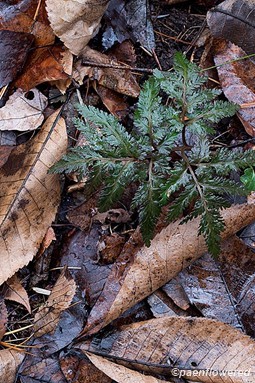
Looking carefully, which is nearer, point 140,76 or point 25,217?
point 25,217

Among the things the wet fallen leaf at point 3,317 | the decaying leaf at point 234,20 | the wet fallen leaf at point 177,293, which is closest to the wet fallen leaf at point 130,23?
the decaying leaf at point 234,20

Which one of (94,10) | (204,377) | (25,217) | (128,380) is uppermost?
(94,10)

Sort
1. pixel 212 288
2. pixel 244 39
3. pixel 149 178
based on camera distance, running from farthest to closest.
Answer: pixel 244 39
pixel 212 288
pixel 149 178

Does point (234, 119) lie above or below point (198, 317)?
above

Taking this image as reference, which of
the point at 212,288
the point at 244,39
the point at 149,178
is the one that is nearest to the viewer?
the point at 149,178

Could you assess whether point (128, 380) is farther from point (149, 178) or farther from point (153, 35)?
point (153, 35)

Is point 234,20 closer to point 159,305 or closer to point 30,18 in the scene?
point 30,18

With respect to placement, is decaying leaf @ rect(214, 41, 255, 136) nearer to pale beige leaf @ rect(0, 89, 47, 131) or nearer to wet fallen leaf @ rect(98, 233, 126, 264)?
wet fallen leaf @ rect(98, 233, 126, 264)

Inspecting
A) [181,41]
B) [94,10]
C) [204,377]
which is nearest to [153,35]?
[181,41]

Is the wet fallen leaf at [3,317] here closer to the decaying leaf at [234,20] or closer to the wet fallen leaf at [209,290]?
the wet fallen leaf at [209,290]
